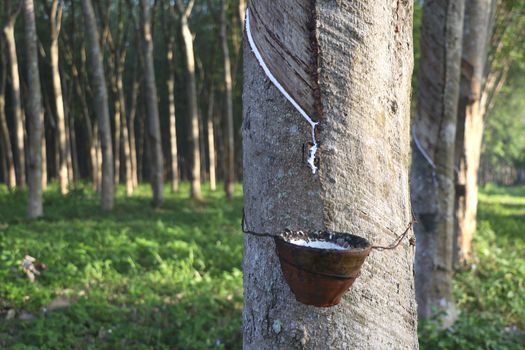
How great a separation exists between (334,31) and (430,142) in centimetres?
382

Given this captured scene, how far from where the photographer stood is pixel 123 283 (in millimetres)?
6289

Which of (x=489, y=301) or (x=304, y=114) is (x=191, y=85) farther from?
(x=304, y=114)

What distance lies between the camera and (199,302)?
5.56 meters

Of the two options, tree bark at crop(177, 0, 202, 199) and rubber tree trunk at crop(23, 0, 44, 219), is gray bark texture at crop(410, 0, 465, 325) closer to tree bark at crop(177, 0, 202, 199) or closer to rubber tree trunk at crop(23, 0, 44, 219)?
rubber tree trunk at crop(23, 0, 44, 219)

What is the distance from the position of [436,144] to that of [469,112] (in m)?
2.45

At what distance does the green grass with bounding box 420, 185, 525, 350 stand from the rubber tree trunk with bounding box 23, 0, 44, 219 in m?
8.54

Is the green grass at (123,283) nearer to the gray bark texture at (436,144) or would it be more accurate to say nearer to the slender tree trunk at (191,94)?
the gray bark texture at (436,144)

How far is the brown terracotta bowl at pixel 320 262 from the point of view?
1.17 m

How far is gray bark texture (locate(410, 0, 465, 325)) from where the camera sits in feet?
15.2

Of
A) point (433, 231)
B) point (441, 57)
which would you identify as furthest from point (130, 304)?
point (441, 57)

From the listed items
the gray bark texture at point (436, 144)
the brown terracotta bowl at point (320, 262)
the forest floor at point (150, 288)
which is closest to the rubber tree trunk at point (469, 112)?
the forest floor at point (150, 288)

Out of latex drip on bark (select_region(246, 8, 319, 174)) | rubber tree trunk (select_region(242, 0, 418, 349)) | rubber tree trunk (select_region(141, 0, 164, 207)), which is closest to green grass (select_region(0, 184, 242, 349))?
rubber tree trunk (select_region(141, 0, 164, 207))

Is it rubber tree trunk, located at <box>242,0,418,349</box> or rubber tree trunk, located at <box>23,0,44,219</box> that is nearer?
rubber tree trunk, located at <box>242,0,418,349</box>

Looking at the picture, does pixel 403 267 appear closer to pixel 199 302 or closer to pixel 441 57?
pixel 441 57
